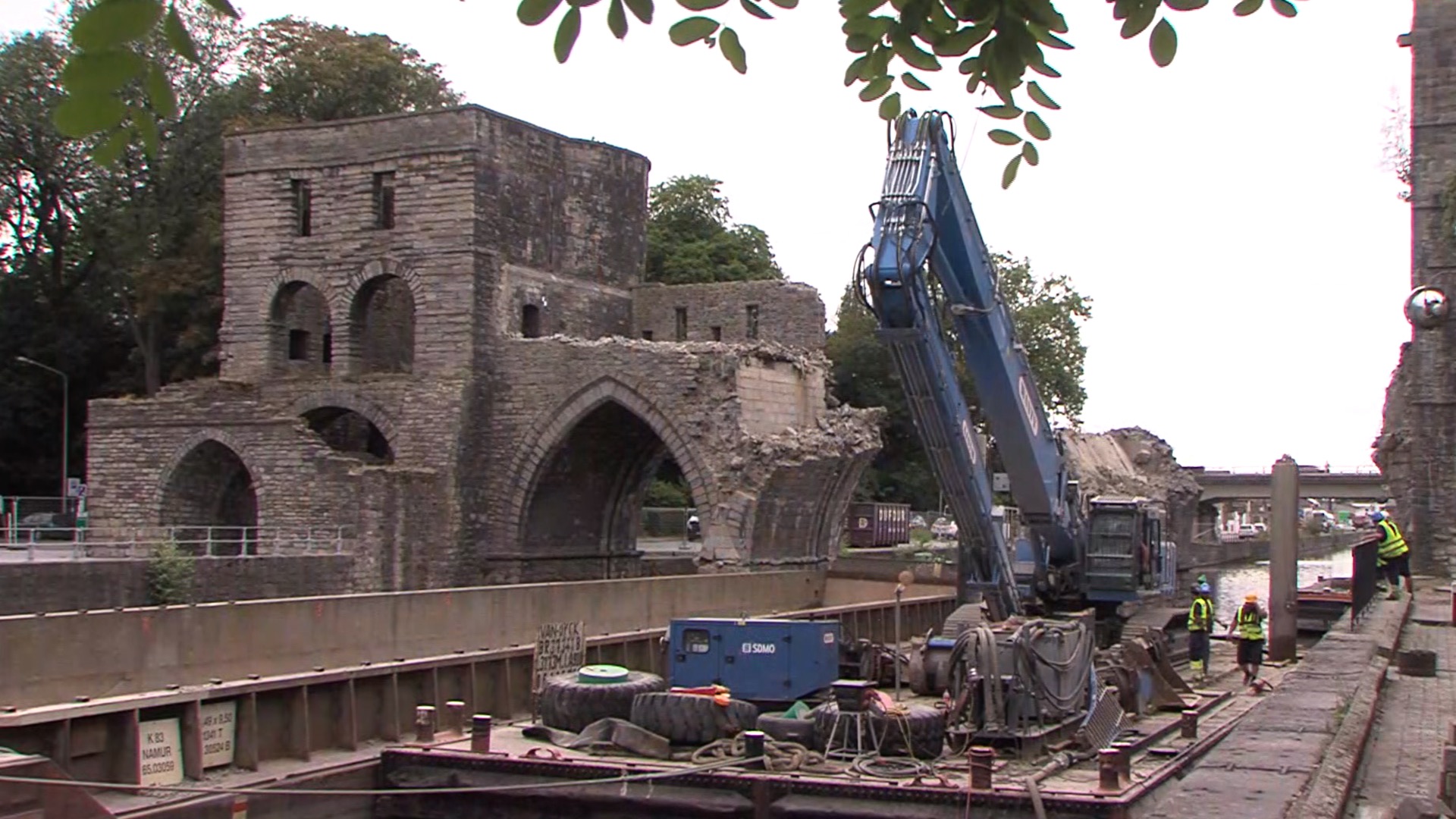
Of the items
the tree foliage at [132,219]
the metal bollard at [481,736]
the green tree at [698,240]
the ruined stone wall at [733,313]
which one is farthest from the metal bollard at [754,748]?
the green tree at [698,240]

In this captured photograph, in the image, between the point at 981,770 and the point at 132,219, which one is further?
the point at 132,219

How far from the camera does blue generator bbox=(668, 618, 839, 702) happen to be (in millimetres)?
14086

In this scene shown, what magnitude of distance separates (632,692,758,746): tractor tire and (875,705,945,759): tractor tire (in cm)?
107

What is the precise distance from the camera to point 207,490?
107ft

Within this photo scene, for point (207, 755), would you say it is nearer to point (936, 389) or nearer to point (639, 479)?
point (936, 389)

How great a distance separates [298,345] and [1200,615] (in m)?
20.8

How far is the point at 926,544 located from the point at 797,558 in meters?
20.0

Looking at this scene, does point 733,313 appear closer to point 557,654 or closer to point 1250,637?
point 1250,637

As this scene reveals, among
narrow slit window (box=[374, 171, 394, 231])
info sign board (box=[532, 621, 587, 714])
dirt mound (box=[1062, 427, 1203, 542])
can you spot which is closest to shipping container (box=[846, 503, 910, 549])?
dirt mound (box=[1062, 427, 1203, 542])

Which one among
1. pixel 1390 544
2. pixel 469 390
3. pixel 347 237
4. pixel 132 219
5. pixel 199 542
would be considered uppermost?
pixel 132 219

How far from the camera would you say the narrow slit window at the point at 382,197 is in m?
32.6

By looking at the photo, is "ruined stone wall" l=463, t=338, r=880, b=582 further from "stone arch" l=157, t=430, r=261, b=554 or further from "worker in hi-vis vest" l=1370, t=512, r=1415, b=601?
"worker in hi-vis vest" l=1370, t=512, r=1415, b=601

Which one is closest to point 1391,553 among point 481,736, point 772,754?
point 772,754

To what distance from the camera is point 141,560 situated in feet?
79.3
